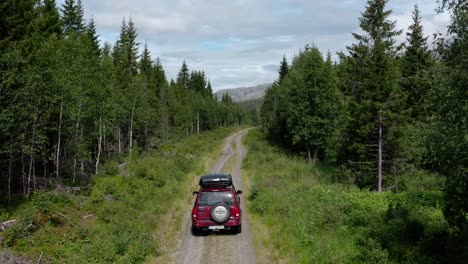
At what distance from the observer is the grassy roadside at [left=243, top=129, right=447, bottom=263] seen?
12.7 metres

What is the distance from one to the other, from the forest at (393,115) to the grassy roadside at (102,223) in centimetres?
1032

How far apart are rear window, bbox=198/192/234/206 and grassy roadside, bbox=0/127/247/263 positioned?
2113 mm

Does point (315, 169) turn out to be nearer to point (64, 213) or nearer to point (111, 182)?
point (111, 182)

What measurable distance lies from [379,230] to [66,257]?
1167 centimetres

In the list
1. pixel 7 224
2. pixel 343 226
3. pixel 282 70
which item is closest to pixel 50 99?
pixel 7 224

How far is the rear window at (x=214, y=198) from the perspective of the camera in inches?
652

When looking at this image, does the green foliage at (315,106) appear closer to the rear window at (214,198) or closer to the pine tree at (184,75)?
the rear window at (214,198)

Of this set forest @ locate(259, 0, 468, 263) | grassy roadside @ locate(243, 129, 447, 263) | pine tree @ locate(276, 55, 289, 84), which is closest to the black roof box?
grassy roadside @ locate(243, 129, 447, 263)

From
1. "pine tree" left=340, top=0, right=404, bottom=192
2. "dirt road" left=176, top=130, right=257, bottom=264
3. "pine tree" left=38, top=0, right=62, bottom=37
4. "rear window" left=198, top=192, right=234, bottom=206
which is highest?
"pine tree" left=38, top=0, right=62, bottom=37

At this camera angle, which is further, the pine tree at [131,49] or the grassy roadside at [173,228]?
the pine tree at [131,49]

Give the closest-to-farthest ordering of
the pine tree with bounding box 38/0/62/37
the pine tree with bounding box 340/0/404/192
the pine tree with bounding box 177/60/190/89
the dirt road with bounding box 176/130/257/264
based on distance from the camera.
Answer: the dirt road with bounding box 176/130/257/264
the pine tree with bounding box 340/0/404/192
the pine tree with bounding box 38/0/62/37
the pine tree with bounding box 177/60/190/89

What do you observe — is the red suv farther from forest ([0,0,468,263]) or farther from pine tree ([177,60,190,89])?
pine tree ([177,60,190,89])

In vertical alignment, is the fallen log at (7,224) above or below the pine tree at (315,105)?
below

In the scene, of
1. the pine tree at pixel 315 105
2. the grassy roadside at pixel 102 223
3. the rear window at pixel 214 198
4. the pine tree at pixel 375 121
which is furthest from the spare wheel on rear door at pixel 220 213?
the pine tree at pixel 315 105
